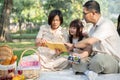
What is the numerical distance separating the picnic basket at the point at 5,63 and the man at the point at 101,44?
0.76 m

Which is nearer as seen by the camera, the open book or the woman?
the open book

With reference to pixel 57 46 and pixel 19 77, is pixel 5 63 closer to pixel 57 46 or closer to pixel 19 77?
pixel 19 77

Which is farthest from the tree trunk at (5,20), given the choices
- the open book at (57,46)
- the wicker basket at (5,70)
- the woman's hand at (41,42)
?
the wicker basket at (5,70)

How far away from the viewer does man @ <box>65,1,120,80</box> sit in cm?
363

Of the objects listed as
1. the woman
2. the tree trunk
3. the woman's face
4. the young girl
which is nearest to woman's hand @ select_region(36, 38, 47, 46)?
the woman

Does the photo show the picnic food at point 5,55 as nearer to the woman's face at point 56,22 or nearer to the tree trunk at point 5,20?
the woman's face at point 56,22

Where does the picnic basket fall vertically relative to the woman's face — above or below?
below

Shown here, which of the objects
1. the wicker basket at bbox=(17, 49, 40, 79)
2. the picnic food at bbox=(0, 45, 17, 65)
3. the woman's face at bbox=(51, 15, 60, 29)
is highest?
the woman's face at bbox=(51, 15, 60, 29)

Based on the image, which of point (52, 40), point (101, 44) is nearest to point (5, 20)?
point (52, 40)

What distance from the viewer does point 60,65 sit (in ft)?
14.0

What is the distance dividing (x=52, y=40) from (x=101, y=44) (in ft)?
2.90

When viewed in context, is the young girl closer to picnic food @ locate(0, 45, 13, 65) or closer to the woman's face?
the woman's face

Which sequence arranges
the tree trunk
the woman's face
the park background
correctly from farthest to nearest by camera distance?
the park background, the tree trunk, the woman's face

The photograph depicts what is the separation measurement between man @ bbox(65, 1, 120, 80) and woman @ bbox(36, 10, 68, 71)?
575 millimetres
